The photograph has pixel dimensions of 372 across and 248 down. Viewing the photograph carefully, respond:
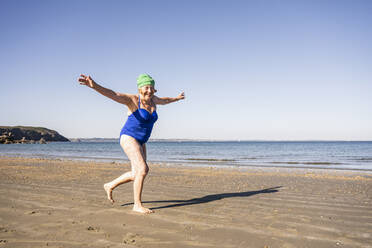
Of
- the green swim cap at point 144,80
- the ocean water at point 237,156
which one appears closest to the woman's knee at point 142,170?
the green swim cap at point 144,80

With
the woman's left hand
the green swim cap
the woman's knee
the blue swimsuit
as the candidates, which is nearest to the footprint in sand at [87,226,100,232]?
the woman's knee

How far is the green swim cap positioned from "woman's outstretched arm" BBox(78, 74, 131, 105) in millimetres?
354

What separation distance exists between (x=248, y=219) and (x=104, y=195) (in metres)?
3.13

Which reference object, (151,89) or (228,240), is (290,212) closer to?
(228,240)

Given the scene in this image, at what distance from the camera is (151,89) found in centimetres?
452

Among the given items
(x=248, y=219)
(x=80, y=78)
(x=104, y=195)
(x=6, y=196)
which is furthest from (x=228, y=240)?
(x=6, y=196)

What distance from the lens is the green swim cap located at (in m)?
4.47

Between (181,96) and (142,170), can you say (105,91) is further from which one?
(181,96)

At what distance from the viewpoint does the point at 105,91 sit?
391cm

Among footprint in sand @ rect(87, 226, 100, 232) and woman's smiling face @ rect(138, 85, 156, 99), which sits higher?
woman's smiling face @ rect(138, 85, 156, 99)

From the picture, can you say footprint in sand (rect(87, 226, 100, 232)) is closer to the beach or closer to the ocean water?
the beach

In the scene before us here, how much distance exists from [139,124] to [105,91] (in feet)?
2.61

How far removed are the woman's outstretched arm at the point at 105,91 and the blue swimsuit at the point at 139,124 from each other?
261 millimetres

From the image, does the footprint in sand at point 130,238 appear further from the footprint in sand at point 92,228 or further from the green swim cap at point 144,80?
the green swim cap at point 144,80
